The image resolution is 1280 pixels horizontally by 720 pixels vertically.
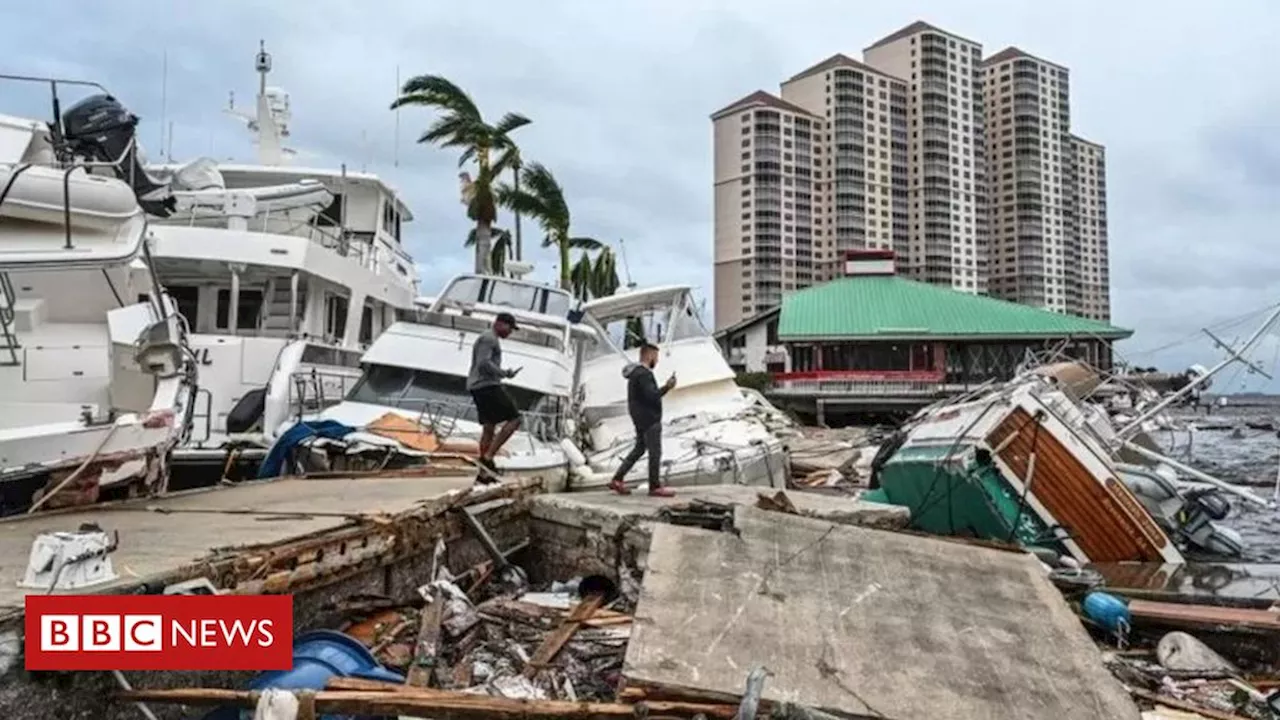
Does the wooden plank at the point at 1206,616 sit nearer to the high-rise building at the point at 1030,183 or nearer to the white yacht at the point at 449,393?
the white yacht at the point at 449,393

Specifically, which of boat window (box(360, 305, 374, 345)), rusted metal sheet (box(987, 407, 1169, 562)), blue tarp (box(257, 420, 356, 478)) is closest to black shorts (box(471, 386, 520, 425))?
blue tarp (box(257, 420, 356, 478))

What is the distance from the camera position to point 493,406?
29.8 ft

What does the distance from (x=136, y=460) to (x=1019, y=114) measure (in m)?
82.6

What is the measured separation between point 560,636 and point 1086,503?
7849mm

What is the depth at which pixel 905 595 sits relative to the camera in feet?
17.9

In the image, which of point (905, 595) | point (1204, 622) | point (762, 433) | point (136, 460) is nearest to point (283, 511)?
point (136, 460)

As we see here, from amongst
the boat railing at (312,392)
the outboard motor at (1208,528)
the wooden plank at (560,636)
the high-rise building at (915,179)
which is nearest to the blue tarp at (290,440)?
the boat railing at (312,392)

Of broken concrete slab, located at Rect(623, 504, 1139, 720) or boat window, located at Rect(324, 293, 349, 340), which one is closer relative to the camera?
broken concrete slab, located at Rect(623, 504, 1139, 720)

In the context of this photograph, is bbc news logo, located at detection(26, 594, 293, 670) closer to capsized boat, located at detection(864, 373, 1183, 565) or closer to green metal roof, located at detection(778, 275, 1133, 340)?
capsized boat, located at detection(864, 373, 1183, 565)

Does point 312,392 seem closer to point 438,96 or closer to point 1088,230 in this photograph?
point 438,96

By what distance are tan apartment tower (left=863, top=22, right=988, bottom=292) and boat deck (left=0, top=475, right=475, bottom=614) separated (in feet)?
228

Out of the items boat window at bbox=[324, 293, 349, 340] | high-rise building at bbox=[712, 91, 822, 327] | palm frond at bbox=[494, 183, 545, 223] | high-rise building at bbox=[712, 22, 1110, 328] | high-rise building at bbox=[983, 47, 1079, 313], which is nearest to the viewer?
boat window at bbox=[324, 293, 349, 340]

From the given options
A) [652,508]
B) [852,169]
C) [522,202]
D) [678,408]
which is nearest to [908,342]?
[522,202]

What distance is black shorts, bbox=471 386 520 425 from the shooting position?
9.02 meters
